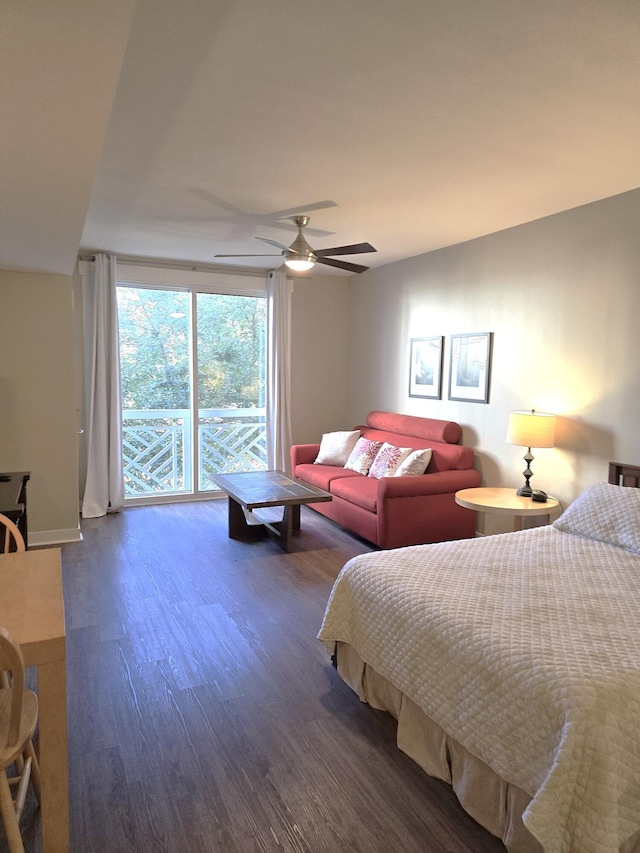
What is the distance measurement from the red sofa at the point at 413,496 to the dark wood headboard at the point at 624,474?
1.25m

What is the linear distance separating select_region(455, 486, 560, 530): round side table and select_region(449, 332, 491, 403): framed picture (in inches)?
34.6

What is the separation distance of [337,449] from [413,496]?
153cm

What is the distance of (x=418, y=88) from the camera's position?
2.13 metres

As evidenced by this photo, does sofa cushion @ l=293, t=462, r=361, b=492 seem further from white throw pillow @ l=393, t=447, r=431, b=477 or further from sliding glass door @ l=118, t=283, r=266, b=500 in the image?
sliding glass door @ l=118, t=283, r=266, b=500

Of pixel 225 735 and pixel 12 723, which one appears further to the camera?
pixel 225 735

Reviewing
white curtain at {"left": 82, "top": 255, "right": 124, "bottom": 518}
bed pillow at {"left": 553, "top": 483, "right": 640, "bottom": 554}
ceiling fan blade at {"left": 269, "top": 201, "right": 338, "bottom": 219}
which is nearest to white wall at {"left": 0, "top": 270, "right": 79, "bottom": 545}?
white curtain at {"left": 82, "top": 255, "right": 124, "bottom": 518}

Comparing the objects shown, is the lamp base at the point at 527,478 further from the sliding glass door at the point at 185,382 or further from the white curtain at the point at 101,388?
the white curtain at the point at 101,388

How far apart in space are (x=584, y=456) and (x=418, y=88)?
8.63ft

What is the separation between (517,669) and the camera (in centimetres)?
168

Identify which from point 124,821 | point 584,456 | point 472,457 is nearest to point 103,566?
point 124,821

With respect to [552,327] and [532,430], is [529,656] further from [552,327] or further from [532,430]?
[552,327]

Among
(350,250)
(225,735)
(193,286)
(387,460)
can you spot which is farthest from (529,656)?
(193,286)

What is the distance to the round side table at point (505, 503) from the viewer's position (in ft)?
11.9

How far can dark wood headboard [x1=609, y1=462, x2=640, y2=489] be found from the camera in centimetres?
331
